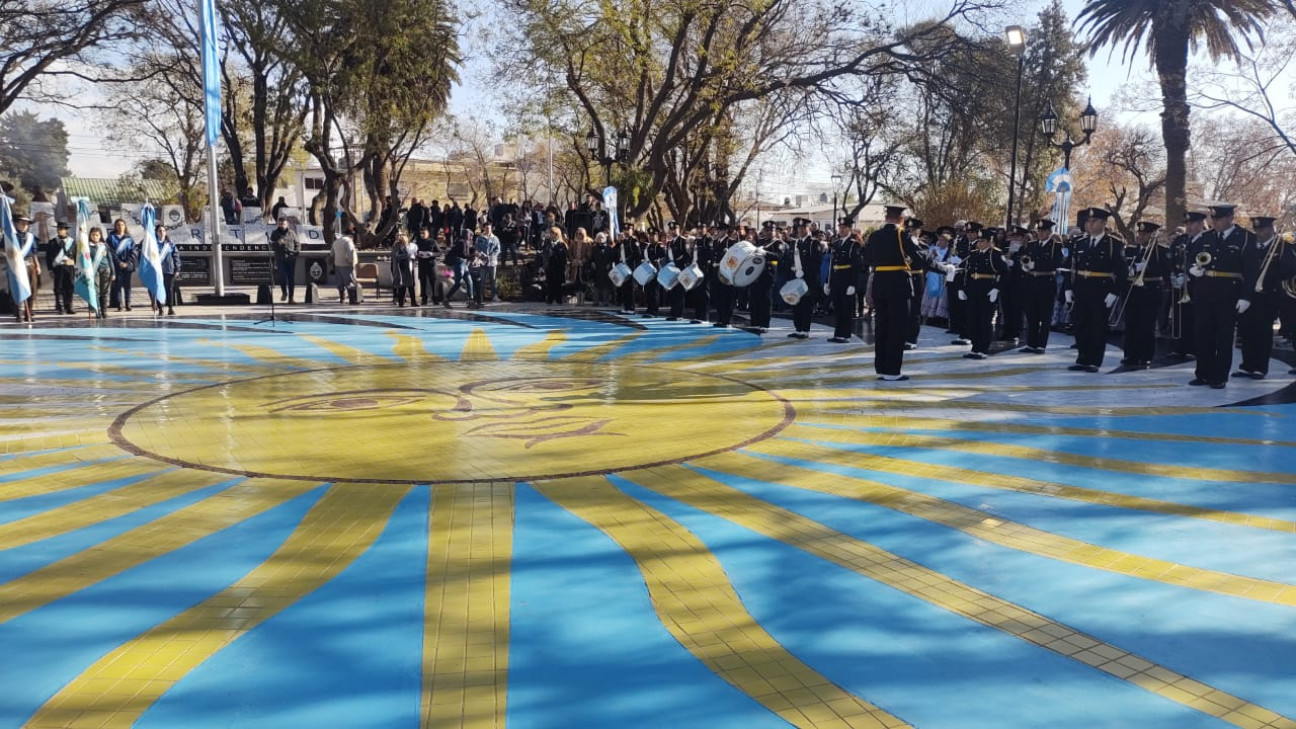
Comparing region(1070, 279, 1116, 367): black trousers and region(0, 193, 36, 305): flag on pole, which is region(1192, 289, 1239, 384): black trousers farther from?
region(0, 193, 36, 305): flag on pole

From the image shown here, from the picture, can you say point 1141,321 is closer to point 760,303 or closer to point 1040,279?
point 1040,279

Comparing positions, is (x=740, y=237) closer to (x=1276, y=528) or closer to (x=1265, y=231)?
(x=1265, y=231)

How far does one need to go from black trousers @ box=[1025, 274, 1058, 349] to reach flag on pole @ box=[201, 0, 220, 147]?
662 inches

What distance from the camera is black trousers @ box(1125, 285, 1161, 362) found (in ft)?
38.7

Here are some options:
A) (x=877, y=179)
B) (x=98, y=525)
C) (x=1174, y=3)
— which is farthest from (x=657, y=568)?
(x=877, y=179)

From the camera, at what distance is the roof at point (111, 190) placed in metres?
59.7

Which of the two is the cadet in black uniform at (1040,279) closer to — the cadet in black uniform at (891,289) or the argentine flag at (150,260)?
the cadet in black uniform at (891,289)

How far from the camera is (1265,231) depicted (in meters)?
10.6

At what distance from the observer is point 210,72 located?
20438 millimetres

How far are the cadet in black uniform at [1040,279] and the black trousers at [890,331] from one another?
313 cm

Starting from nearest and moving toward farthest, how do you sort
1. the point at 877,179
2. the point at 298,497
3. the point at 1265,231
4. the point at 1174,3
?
the point at 298,497
the point at 1265,231
the point at 1174,3
the point at 877,179

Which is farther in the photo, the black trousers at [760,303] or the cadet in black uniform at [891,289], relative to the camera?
the black trousers at [760,303]

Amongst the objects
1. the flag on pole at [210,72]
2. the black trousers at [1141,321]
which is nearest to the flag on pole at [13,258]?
the flag on pole at [210,72]

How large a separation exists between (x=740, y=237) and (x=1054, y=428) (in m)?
9.14
